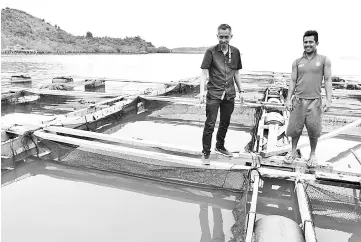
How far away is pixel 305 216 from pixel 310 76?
1.52m

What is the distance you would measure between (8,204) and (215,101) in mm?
2548

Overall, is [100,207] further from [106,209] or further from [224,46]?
[224,46]

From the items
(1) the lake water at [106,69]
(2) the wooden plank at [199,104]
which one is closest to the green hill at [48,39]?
(1) the lake water at [106,69]

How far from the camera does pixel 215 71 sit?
3.81m

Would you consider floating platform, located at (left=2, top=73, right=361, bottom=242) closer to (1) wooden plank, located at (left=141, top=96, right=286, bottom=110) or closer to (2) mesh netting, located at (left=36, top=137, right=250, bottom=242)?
(2) mesh netting, located at (left=36, top=137, right=250, bottom=242)

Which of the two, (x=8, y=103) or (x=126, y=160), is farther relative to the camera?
(x=8, y=103)

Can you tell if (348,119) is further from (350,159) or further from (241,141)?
(241,141)

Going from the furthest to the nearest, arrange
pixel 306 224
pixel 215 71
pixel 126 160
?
1. pixel 126 160
2. pixel 215 71
3. pixel 306 224

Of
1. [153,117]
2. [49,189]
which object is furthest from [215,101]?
[153,117]

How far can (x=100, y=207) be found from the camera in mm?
3471

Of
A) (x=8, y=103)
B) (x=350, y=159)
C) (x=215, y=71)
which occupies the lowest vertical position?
(x=350, y=159)

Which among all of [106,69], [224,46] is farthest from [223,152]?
[106,69]

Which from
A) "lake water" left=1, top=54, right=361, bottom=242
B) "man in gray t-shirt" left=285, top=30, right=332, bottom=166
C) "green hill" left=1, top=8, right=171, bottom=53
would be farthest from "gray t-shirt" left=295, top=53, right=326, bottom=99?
"green hill" left=1, top=8, right=171, bottom=53

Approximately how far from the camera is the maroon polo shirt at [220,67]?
12.3 ft
